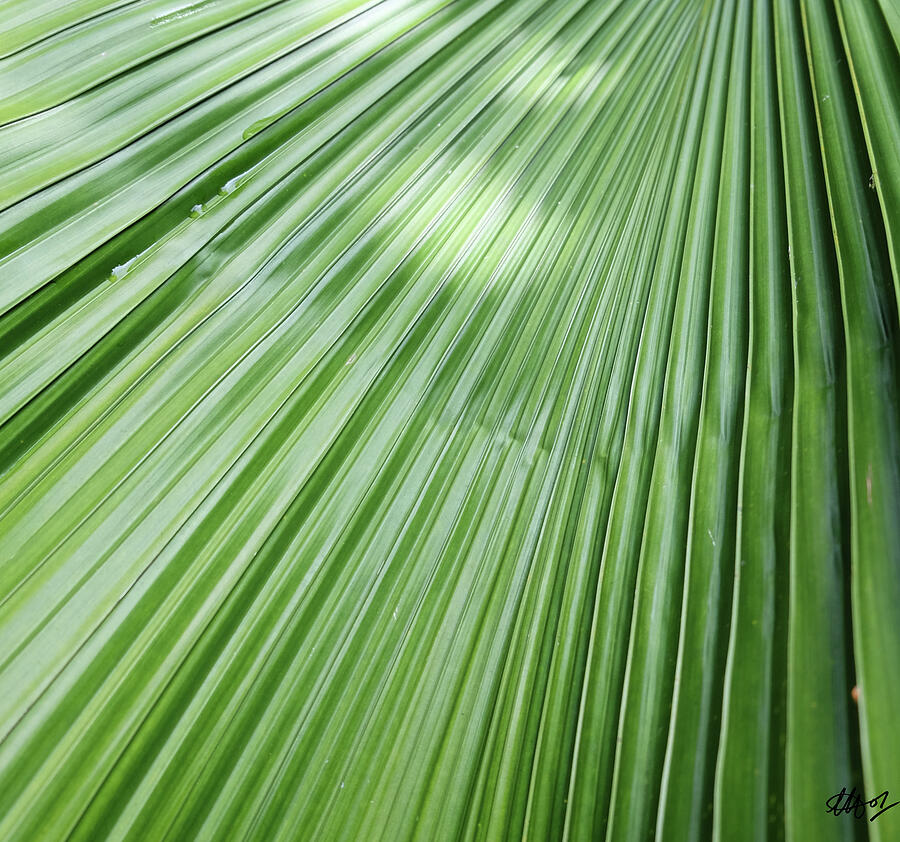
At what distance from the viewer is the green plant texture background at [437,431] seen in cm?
40

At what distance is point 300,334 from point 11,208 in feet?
0.95

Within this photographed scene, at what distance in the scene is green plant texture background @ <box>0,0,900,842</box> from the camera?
400mm

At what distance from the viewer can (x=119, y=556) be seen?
17.9 inches

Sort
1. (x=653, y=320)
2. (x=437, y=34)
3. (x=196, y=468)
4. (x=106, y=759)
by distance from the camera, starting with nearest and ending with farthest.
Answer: (x=106, y=759) → (x=196, y=468) → (x=653, y=320) → (x=437, y=34)

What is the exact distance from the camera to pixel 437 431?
56 centimetres

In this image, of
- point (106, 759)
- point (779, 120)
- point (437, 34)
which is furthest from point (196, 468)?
point (779, 120)

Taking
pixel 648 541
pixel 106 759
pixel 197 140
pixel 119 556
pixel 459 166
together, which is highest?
pixel 459 166

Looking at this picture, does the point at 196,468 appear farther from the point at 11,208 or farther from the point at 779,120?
the point at 779,120

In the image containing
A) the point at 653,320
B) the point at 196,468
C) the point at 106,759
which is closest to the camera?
the point at 106,759
